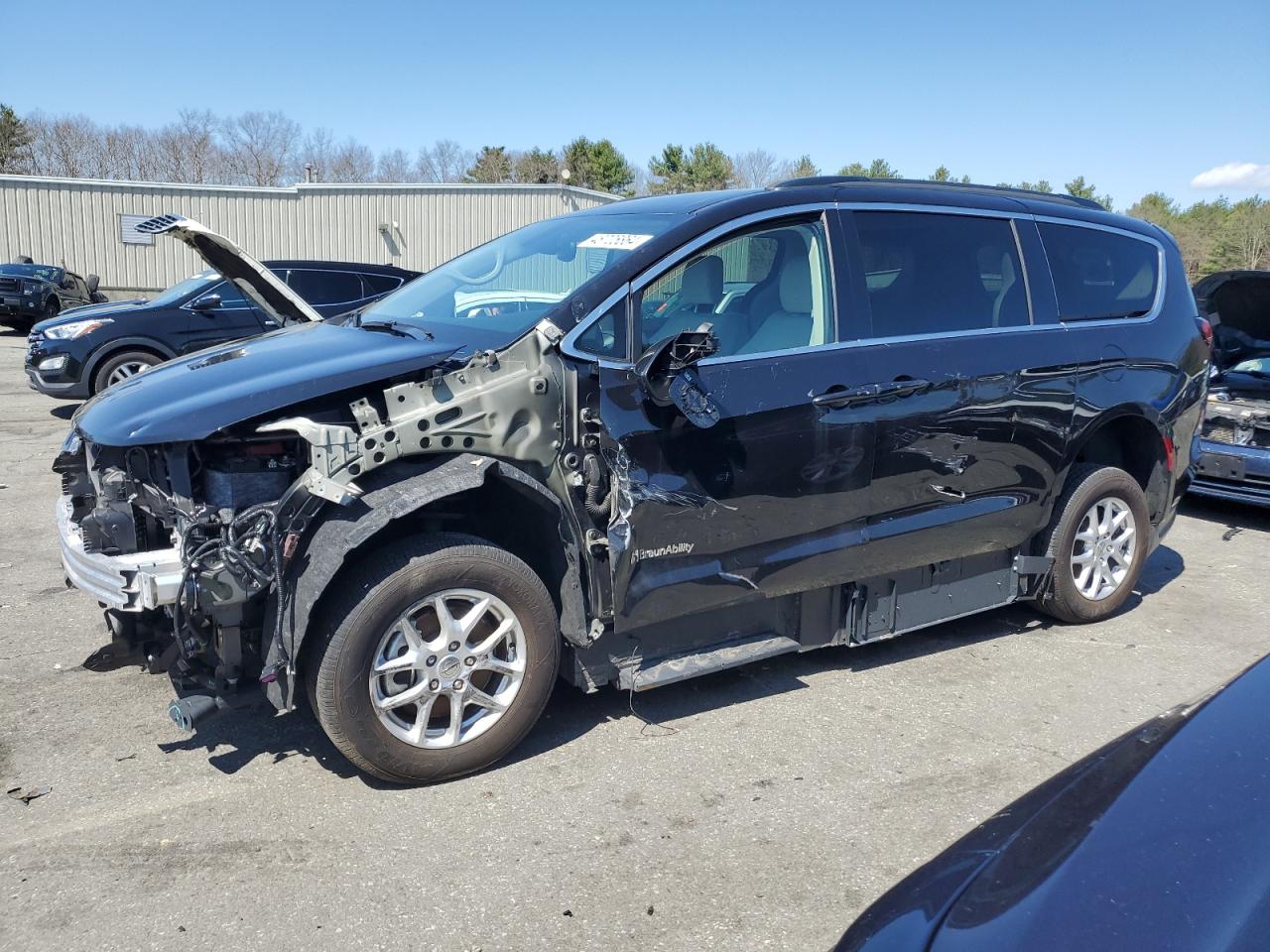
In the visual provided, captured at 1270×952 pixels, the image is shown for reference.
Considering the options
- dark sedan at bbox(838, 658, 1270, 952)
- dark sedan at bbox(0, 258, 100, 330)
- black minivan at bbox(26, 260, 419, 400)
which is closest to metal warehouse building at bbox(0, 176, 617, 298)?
dark sedan at bbox(0, 258, 100, 330)

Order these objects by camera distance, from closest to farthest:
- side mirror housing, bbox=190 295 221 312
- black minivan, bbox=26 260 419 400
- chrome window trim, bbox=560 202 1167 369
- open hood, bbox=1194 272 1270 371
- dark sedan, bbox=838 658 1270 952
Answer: dark sedan, bbox=838 658 1270 952 < chrome window trim, bbox=560 202 1167 369 < open hood, bbox=1194 272 1270 371 < black minivan, bbox=26 260 419 400 < side mirror housing, bbox=190 295 221 312

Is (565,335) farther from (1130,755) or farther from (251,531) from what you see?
(1130,755)

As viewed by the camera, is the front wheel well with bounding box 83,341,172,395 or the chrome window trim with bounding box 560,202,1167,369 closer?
→ the chrome window trim with bounding box 560,202,1167,369

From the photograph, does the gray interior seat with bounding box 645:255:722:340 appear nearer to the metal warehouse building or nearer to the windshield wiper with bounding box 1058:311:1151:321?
→ the windshield wiper with bounding box 1058:311:1151:321

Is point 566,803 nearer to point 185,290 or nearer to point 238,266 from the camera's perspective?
point 238,266

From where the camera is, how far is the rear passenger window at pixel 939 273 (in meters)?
4.38

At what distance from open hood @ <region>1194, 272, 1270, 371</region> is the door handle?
19.0 feet

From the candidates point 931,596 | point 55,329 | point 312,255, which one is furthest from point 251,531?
point 312,255

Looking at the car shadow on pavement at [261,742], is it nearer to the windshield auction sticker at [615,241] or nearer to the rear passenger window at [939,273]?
the windshield auction sticker at [615,241]

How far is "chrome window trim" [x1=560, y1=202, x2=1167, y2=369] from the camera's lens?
372 centimetres

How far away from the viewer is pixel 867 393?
165 inches

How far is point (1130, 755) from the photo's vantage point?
2.27 m

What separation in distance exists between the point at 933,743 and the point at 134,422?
10.4ft

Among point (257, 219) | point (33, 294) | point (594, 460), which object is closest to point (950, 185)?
point (594, 460)
